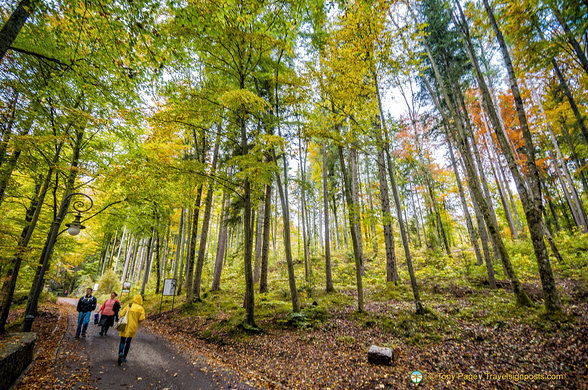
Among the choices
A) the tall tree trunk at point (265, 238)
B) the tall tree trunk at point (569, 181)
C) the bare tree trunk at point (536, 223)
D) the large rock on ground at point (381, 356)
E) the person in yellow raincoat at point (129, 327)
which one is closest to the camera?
the large rock on ground at point (381, 356)

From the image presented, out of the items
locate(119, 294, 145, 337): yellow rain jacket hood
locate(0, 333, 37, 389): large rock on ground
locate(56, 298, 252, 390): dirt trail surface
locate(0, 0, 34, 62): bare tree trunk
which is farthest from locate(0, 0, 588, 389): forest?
locate(119, 294, 145, 337): yellow rain jacket hood

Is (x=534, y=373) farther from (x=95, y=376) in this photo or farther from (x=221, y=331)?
(x=95, y=376)

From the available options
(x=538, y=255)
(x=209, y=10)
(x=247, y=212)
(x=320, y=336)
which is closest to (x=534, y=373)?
(x=538, y=255)

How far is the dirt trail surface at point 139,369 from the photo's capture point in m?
4.12

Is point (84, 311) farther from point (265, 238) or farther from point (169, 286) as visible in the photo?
point (265, 238)

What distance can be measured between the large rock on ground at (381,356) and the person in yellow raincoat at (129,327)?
17.7 ft

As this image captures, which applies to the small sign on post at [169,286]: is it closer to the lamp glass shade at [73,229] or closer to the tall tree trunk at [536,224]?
the lamp glass shade at [73,229]

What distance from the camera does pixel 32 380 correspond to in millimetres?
4078

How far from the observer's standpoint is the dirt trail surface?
4.12 m

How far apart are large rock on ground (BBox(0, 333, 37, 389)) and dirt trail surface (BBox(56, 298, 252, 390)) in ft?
2.04

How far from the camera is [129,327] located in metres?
5.18

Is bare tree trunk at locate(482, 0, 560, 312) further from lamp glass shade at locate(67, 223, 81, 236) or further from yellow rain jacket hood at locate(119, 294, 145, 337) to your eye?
lamp glass shade at locate(67, 223, 81, 236)

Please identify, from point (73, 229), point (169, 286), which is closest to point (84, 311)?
point (169, 286)

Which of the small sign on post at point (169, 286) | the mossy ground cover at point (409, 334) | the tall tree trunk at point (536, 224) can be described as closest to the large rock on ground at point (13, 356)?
the mossy ground cover at point (409, 334)
